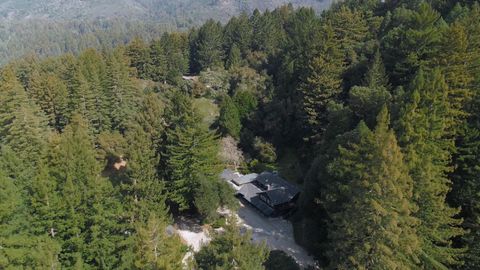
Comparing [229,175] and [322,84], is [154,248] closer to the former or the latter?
[229,175]

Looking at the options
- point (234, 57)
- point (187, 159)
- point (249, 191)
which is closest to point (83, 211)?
point (187, 159)

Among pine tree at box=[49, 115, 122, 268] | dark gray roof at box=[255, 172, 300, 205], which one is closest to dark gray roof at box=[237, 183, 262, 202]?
dark gray roof at box=[255, 172, 300, 205]

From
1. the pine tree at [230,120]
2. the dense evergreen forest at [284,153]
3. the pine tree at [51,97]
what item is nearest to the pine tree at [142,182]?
the dense evergreen forest at [284,153]

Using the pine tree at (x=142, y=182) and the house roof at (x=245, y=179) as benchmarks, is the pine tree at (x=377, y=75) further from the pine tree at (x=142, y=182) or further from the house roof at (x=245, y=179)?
the pine tree at (x=142, y=182)

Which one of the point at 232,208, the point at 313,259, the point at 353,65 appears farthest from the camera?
the point at 353,65

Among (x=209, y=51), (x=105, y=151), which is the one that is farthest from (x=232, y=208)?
(x=209, y=51)

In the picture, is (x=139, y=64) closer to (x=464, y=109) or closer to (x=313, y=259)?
(x=313, y=259)

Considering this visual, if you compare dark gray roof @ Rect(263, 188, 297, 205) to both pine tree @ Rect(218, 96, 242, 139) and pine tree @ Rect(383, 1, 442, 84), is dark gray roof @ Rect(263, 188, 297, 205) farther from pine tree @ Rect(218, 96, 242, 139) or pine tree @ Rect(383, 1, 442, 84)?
pine tree @ Rect(383, 1, 442, 84)
